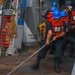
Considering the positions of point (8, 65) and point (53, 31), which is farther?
point (8, 65)

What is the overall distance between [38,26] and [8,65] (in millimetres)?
3875

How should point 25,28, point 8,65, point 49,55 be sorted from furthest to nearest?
1. point 25,28
2. point 49,55
3. point 8,65

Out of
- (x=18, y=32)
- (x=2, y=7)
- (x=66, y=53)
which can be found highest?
(x=2, y=7)

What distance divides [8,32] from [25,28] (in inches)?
82.5

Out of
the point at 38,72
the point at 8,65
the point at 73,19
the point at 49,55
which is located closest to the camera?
the point at 38,72

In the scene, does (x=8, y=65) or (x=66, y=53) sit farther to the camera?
(x=66, y=53)

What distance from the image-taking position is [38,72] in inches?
357

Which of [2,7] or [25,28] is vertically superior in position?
[2,7]

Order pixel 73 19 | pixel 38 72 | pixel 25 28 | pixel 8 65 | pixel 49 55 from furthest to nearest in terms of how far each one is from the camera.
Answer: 1. pixel 25 28
2. pixel 49 55
3. pixel 73 19
4. pixel 8 65
5. pixel 38 72

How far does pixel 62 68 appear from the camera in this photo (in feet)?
31.5

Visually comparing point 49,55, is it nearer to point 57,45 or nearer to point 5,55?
point 5,55

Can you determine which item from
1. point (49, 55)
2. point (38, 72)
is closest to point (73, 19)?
point (49, 55)

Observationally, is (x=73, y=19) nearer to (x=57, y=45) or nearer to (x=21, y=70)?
(x=57, y=45)

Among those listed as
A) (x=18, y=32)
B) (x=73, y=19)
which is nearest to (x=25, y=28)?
(x=18, y=32)
